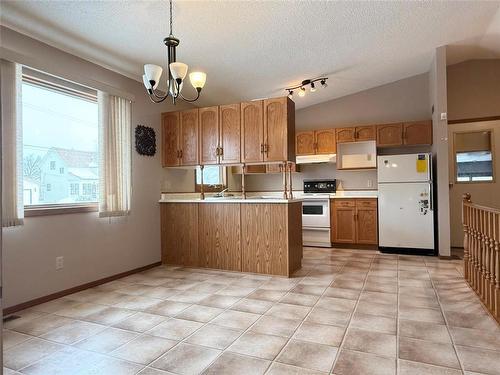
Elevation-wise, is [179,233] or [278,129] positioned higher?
[278,129]

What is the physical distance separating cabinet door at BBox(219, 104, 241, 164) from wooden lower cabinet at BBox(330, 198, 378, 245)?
2311 millimetres

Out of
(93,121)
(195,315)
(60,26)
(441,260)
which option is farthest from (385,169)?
(60,26)

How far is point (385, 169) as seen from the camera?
5.15 m

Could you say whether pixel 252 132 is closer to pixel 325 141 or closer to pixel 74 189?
pixel 74 189

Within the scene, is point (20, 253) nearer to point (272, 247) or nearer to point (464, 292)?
point (272, 247)

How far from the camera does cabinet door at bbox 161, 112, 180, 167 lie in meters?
4.49

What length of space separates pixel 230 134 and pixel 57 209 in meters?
2.12

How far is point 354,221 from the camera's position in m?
5.48

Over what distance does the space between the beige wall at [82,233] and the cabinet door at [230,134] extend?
98 centimetres

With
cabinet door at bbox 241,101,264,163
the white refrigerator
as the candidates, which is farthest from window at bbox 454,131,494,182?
cabinet door at bbox 241,101,264,163

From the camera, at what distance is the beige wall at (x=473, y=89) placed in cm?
513

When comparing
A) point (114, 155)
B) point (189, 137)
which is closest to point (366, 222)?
point (189, 137)

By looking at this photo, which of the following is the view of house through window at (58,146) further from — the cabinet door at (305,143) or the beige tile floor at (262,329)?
the cabinet door at (305,143)

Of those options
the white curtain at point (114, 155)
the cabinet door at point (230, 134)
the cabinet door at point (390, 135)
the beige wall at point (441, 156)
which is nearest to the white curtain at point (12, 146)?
the white curtain at point (114, 155)
